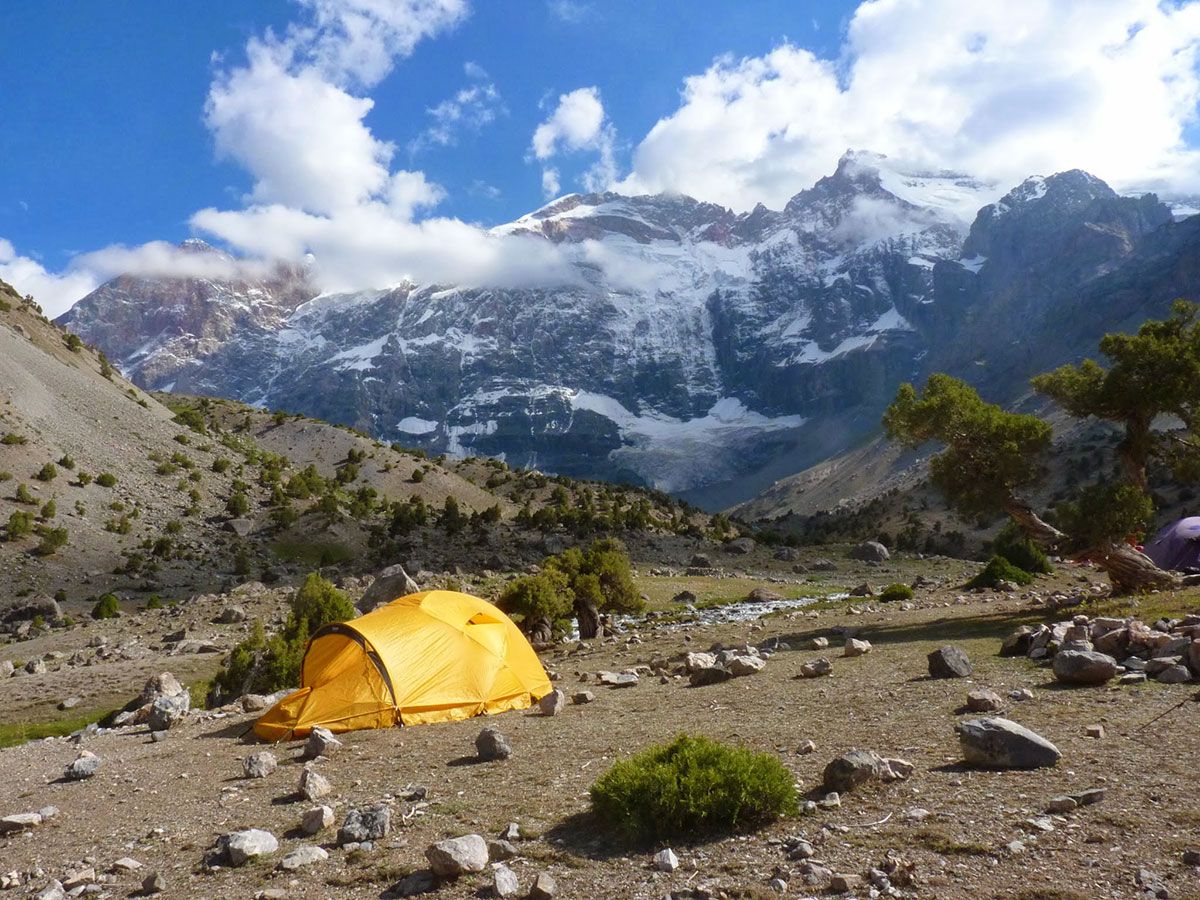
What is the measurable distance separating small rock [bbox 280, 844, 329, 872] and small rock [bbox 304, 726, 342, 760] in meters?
4.97

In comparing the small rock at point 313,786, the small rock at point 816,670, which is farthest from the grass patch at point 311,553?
the small rock at point 313,786

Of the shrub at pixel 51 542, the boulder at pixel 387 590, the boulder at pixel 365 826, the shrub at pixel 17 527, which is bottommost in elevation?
the boulder at pixel 365 826

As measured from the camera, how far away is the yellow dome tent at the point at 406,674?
50.5ft

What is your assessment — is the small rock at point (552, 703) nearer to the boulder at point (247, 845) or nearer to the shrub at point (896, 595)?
the boulder at point (247, 845)

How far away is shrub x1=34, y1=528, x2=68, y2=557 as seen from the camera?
1844 inches

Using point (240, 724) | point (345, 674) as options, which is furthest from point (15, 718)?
point (345, 674)

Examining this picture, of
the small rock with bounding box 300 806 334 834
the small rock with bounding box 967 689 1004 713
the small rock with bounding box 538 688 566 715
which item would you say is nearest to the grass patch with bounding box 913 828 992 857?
the small rock with bounding box 967 689 1004 713

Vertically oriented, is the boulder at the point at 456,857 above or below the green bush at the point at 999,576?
above

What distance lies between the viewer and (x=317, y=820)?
9.16 m

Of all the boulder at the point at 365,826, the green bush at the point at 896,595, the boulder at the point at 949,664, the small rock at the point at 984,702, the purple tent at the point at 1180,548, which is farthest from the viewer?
the green bush at the point at 896,595

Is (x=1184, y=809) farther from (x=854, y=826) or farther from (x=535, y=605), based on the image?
(x=535, y=605)

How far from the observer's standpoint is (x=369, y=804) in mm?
9906

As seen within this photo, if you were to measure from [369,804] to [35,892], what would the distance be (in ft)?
11.2

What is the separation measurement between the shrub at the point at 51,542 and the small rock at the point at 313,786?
45.9 metres
